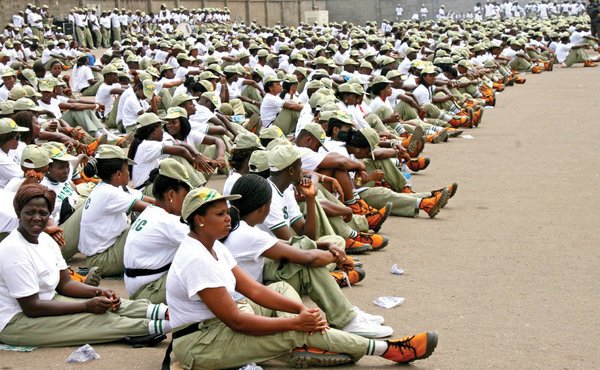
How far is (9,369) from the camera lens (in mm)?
5598

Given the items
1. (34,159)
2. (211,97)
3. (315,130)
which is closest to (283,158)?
(315,130)

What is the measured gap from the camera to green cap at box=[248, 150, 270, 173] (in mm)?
7266

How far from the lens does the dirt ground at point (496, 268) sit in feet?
19.2

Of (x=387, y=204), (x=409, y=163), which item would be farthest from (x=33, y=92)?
(x=387, y=204)

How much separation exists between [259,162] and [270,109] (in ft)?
24.1

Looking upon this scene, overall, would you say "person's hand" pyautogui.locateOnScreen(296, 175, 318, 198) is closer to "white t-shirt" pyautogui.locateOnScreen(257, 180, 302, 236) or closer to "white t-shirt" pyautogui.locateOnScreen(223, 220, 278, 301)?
"white t-shirt" pyautogui.locateOnScreen(257, 180, 302, 236)

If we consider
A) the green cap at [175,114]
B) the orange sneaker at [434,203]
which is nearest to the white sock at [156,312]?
the green cap at [175,114]

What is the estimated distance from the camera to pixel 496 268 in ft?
26.1

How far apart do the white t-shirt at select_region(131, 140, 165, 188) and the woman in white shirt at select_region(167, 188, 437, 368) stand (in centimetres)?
413

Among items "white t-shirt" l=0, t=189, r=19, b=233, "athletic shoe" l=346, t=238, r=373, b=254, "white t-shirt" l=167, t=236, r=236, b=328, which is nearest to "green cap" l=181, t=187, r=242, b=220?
"white t-shirt" l=167, t=236, r=236, b=328

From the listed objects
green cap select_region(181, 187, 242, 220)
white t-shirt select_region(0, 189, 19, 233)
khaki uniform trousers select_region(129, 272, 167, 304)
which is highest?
green cap select_region(181, 187, 242, 220)

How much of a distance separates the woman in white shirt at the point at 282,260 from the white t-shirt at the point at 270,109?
8475mm

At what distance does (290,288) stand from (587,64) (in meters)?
26.5

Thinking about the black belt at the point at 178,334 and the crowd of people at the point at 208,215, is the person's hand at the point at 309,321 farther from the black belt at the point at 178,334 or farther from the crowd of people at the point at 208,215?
the black belt at the point at 178,334
